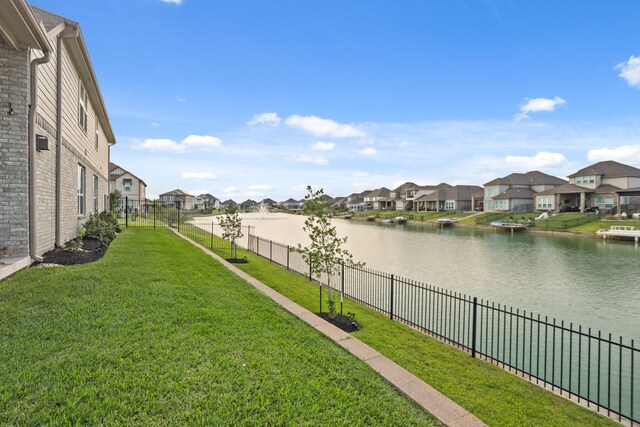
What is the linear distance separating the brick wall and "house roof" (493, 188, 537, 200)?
65385mm

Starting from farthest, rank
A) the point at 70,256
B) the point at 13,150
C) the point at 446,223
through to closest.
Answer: the point at 446,223 → the point at 70,256 → the point at 13,150

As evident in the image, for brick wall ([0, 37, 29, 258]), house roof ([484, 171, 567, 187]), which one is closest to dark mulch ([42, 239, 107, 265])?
brick wall ([0, 37, 29, 258])

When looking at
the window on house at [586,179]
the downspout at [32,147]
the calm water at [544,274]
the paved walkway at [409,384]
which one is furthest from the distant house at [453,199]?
the downspout at [32,147]

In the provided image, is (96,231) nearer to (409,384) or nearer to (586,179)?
(409,384)

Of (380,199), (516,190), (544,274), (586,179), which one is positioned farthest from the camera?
(380,199)

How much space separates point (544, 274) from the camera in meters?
16.6

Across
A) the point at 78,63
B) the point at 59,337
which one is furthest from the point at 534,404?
the point at 78,63

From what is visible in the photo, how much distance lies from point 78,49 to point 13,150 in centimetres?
582

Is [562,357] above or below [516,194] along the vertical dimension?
below

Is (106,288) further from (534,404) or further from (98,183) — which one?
(98,183)

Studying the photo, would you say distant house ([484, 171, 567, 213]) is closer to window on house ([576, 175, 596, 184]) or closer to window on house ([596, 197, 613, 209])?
window on house ([576, 175, 596, 184])

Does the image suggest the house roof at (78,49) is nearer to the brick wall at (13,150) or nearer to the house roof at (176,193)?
the brick wall at (13,150)

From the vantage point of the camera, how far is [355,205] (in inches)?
5032

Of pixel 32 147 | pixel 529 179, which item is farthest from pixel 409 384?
pixel 529 179
